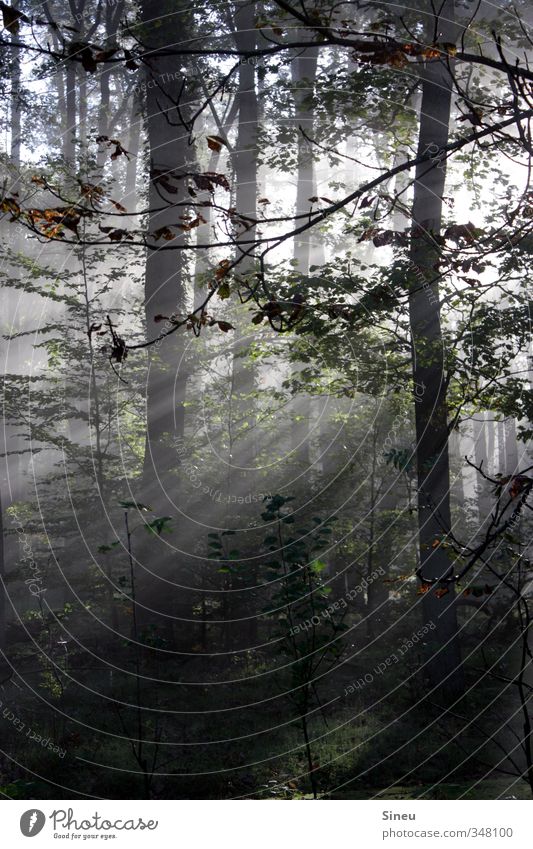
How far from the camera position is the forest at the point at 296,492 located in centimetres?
658

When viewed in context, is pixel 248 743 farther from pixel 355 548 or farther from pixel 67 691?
pixel 355 548

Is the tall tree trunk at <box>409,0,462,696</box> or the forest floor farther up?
the tall tree trunk at <box>409,0,462,696</box>

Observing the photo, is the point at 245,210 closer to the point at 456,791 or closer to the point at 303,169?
the point at 303,169

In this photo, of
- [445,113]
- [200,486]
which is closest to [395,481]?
[200,486]

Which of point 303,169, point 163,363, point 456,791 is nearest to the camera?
point 456,791

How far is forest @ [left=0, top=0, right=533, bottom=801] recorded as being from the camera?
6.58 m

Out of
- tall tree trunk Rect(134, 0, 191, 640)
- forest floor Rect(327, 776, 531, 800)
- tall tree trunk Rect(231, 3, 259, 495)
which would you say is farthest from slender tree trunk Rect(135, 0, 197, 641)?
forest floor Rect(327, 776, 531, 800)

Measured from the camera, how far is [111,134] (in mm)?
22969

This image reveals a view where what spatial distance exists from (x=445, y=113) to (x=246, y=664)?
7995 mm

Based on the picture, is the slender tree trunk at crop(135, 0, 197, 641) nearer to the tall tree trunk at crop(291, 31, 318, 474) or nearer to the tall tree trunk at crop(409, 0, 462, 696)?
the tall tree trunk at crop(291, 31, 318, 474)

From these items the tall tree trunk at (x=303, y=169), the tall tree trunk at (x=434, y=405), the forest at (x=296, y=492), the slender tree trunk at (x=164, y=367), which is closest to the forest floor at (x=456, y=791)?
the forest at (x=296, y=492)

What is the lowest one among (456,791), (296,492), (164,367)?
(456,791)

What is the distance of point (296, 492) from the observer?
13.3 metres

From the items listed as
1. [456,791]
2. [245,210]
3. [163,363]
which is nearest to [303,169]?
[245,210]
